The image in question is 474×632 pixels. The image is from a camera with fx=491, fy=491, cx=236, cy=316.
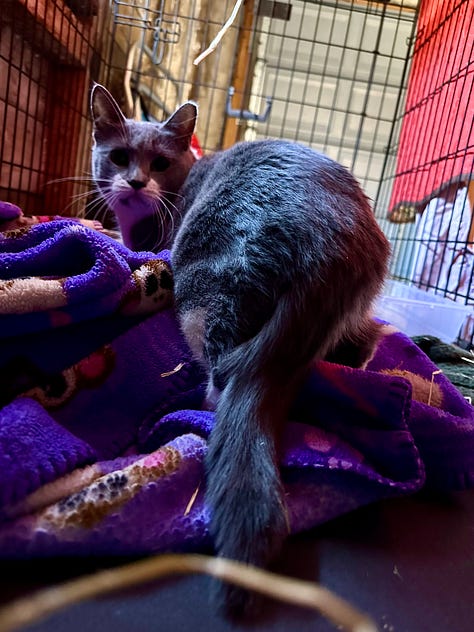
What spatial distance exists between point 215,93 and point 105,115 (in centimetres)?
168

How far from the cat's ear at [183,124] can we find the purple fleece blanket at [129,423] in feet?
2.44

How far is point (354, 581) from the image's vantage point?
53 cm

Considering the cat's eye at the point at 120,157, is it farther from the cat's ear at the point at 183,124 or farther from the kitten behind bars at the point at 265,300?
the kitten behind bars at the point at 265,300

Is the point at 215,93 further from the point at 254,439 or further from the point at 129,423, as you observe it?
the point at 254,439

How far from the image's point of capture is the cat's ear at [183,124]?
1.46 m

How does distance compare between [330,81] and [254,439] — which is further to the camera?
[330,81]

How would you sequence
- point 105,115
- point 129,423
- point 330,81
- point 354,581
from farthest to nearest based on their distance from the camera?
1. point 330,81
2. point 105,115
3. point 129,423
4. point 354,581

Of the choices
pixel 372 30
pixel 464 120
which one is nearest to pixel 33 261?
pixel 464 120

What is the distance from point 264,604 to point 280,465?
0.60 ft

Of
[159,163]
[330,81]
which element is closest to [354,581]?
[159,163]

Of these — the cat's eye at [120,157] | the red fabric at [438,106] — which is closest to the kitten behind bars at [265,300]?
the cat's eye at [120,157]

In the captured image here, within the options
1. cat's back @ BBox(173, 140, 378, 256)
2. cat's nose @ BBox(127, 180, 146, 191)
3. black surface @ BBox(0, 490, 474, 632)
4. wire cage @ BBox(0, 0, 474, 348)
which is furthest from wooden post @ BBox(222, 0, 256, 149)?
black surface @ BBox(0, 490, 474, 632)

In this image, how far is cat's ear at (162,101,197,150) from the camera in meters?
1.46

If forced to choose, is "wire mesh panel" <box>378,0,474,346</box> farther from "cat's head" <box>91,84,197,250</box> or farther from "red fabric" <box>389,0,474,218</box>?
"cat's head" <box>91,84,197,250</box>
